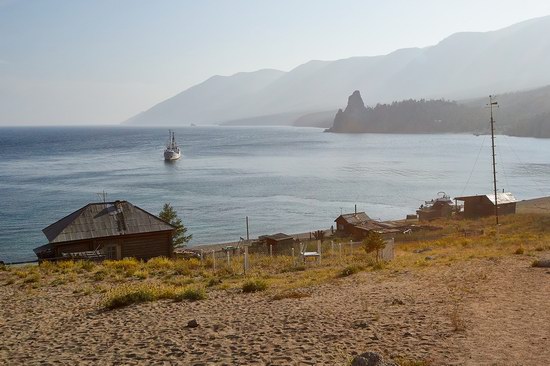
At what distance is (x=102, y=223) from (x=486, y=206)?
37282 millimetres

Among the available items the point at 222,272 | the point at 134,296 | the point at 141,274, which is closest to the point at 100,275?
the point at 141,274

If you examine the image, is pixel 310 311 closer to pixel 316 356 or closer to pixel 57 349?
pixel 316 356

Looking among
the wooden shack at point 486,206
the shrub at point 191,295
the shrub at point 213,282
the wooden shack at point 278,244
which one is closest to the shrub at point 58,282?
the shrub at point 213,282

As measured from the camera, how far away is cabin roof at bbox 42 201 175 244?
28.0 meters

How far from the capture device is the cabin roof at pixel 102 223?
91.8 ft

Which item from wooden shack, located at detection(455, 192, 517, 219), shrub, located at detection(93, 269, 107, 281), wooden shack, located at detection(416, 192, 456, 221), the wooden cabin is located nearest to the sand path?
shrub, located at detection(93, 269, 107, 281)

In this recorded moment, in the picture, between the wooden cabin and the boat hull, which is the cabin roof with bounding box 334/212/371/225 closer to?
the wooden cabin

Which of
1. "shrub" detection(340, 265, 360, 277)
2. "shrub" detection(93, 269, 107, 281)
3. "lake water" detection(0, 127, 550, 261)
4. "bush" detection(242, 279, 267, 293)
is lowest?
"lake water" detection(0, 127, 550, 261)

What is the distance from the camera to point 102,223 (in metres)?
29.1

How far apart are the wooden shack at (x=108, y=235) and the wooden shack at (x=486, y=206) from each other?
33.5 meters

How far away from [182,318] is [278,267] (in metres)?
10.9

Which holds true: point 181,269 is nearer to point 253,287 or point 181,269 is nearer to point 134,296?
point 253,287

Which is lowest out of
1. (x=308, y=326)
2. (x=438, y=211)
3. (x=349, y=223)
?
(x=438, y=211)

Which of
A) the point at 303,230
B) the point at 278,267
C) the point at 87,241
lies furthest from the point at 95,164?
the point at 278,267
